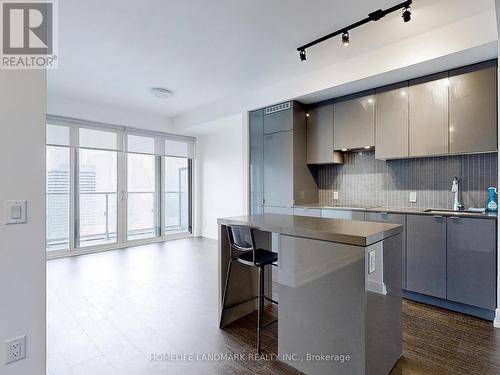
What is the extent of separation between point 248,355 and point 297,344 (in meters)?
0.42

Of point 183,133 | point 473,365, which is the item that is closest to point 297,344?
point 473,365

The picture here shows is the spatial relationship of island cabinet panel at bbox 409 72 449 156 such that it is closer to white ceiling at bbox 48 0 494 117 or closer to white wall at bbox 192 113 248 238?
white ceiling at bbox 48 0 494 117

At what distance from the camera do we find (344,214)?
361 cm

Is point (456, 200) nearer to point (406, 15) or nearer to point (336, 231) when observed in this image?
point (406, 15)

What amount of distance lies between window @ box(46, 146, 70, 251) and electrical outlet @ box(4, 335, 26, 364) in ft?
13.7

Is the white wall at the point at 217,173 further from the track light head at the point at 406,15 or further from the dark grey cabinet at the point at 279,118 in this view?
the track light head at the point at 406,15

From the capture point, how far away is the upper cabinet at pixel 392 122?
3363 mm

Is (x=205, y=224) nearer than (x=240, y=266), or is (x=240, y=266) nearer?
(x=240, y=266)

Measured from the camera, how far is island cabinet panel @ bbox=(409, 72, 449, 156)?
3.07 metres

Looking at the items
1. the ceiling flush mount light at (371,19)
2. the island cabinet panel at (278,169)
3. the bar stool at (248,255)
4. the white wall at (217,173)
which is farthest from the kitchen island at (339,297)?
the white wall at (217,173)

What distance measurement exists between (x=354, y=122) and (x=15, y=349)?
3.96 m

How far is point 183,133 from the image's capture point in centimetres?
675

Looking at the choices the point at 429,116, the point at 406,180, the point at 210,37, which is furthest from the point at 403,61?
the point at 210,37

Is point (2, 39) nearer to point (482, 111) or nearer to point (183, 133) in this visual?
point (482, 111)
